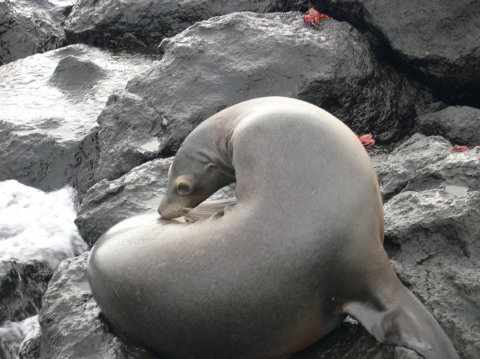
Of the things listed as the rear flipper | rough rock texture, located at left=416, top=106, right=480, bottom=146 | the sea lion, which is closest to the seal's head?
the sea lion

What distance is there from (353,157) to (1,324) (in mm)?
3183

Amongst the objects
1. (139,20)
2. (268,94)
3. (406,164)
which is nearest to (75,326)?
(406,164)

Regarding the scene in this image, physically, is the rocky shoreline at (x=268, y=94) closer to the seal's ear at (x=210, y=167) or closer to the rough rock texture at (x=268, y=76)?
the rough rock texture at (x=268, y=76)

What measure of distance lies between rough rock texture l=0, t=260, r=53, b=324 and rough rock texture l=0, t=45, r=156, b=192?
56.3 inches

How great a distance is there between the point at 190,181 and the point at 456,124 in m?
3.59

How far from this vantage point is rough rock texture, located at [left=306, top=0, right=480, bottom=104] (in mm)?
7160

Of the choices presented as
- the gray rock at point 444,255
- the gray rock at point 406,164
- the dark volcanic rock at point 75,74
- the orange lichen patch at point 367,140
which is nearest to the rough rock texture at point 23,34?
the dark volcanic rock at point 75,74

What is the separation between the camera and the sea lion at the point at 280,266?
3654mm

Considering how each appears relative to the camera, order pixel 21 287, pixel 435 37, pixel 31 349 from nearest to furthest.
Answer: pixel 31 349 < pixel 21 287 < pixel 435 37

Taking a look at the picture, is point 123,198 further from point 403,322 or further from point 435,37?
point 435,37

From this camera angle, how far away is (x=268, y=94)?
699cm

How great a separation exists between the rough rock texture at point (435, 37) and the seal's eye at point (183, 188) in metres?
3.57

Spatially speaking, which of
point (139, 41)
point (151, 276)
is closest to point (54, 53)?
point (139, 41)

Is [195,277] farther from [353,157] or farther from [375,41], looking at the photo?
[375,41]
